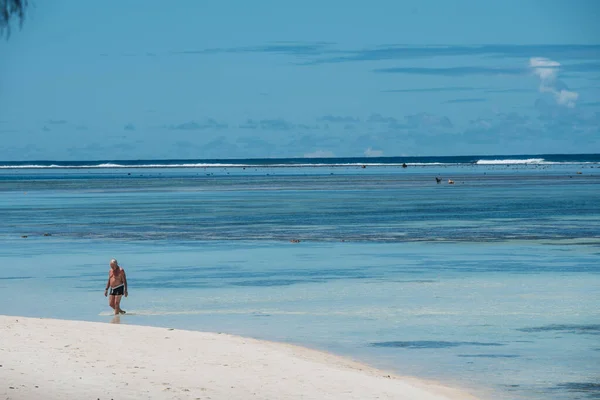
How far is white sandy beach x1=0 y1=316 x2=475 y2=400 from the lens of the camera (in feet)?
44.8

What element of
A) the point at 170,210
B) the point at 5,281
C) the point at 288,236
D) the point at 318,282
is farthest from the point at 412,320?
the point at 170,210

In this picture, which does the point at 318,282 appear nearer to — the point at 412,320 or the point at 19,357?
the point at 412,320

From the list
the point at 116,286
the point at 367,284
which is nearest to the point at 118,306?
the point at 116,286

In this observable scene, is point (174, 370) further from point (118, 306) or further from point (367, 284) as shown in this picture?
A: point (367, 284)

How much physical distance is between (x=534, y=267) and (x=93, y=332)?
15.8 metres

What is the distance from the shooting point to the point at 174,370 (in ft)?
49.4

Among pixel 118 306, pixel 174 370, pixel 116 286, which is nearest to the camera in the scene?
pixel 174 370

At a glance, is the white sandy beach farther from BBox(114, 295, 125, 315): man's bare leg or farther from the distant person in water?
the distant person in water

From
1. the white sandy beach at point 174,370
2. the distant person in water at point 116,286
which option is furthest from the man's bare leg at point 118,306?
the white sandy beach at point 174,370

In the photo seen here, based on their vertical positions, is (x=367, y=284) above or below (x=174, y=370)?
above

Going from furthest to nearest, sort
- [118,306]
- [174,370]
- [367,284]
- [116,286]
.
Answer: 1. [367,284]
2. [116,286]
3. [118,306]
4. [174,370]

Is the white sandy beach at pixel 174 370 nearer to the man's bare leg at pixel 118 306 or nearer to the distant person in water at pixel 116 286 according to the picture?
the man's bare leg at pixel 118 306

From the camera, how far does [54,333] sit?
1778 cm

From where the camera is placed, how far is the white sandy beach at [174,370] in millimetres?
13648
